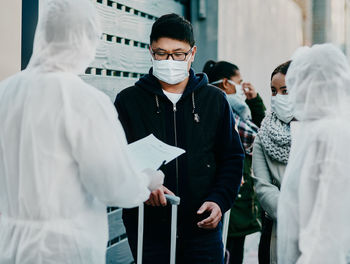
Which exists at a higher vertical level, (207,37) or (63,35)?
(207,37)

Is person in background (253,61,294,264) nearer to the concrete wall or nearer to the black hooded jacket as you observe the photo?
the black hooded jacket

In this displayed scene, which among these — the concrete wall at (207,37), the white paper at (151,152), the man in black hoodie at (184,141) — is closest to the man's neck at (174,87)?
the man in black hoodie at (184,141)

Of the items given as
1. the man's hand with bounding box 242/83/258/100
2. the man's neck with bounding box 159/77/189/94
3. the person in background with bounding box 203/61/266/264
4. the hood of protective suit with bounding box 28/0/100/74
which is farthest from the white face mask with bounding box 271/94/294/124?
the man's hand with bounding box 242/83/258/100

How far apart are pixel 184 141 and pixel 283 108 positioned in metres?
0.67

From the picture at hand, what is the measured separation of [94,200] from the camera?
2334mm

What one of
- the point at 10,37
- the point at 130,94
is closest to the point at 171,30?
the point at 130,94

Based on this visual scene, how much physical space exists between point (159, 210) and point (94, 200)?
0.78 metres

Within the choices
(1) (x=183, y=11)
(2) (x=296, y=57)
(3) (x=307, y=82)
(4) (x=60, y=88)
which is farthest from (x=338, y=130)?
(1) (x=183, y=11)

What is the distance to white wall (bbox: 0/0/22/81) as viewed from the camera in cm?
313

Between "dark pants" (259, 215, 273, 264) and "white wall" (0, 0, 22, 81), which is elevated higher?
"white wall" (0, 0, 22, 81)

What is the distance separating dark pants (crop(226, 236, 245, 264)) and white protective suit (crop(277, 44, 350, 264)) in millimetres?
2060

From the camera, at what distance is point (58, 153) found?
7.07 feet

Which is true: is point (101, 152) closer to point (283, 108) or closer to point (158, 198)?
point (158, 198)

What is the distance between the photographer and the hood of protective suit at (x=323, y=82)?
2.32 m
